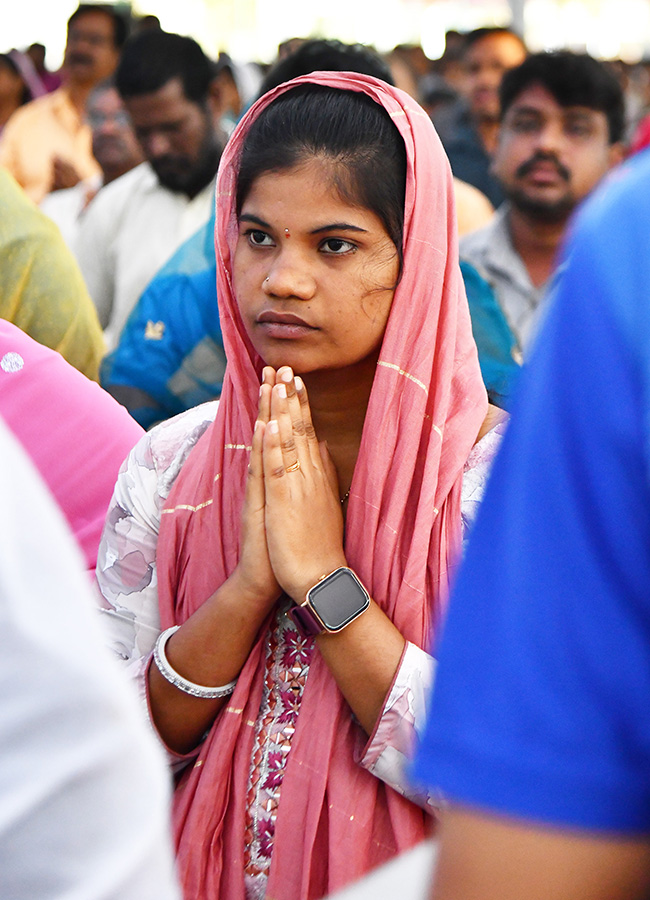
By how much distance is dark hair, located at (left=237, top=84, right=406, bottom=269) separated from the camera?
1574 millimetres

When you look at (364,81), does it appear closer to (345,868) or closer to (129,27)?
(345,868)

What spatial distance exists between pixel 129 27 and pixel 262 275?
5883mm

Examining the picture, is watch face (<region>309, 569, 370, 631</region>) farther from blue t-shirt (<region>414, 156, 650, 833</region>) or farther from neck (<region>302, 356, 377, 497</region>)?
blue t-shirt (<region>414, 156, 650, 833</region>)

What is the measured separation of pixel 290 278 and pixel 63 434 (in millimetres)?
678

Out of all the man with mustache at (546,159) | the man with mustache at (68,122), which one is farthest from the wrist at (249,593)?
the man with mustache at (68,122)

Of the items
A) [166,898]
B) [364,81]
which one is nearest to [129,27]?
[364,81]

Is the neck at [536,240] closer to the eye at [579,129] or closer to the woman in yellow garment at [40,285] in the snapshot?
the eye at [579,129]

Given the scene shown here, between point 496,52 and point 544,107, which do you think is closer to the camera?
point 544,107

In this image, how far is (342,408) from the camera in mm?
1688

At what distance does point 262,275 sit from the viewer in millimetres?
1589

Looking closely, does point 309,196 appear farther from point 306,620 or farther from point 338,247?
point 306,620

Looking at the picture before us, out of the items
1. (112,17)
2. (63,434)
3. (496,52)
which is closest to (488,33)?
(496,52)

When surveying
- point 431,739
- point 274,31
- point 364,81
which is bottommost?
point 274,31

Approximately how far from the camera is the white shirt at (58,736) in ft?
2.11
